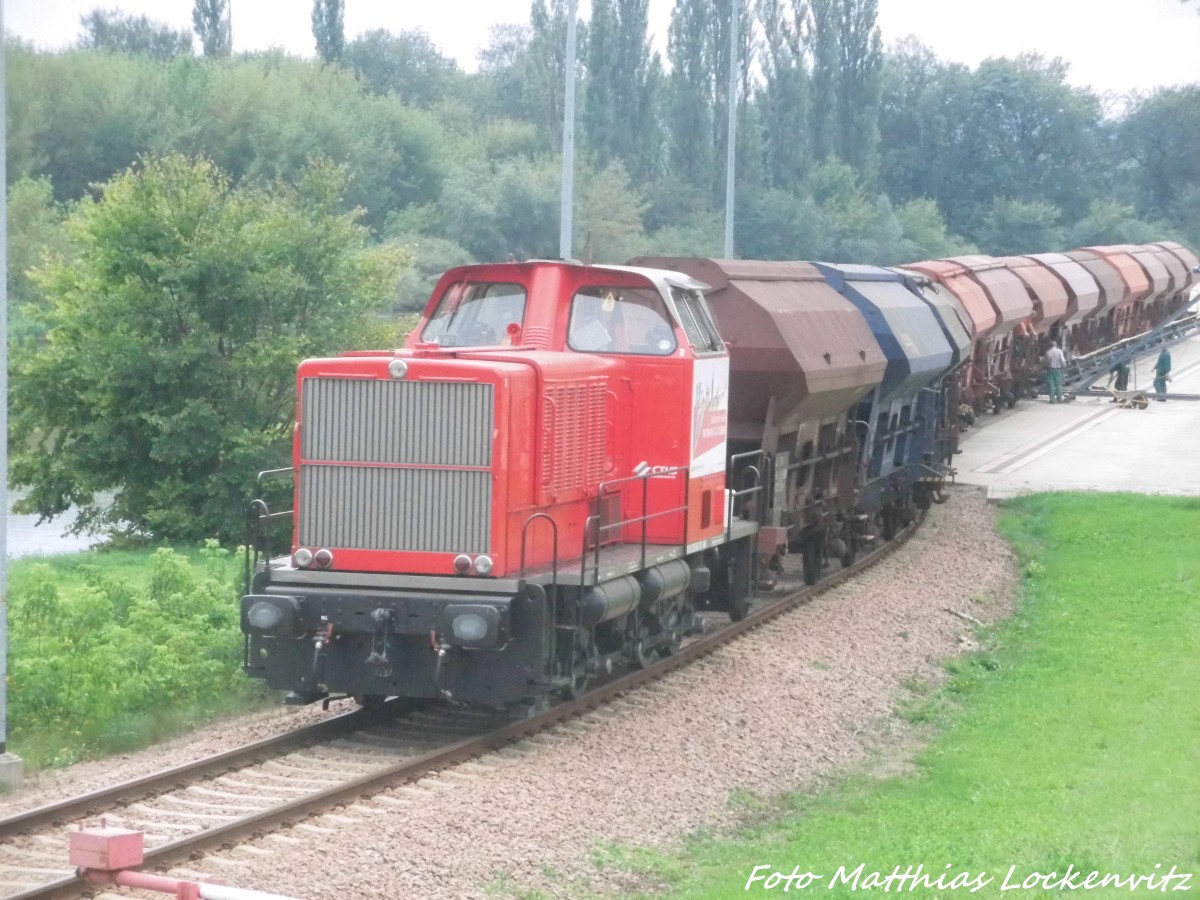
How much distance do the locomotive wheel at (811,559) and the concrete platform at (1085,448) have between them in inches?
315

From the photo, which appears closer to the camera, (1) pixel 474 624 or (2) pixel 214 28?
(1) pixel 474 624

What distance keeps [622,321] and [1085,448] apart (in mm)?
21445

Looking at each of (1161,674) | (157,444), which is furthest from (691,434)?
(157,444)

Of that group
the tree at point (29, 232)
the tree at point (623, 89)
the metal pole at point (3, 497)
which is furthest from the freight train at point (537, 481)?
the tree at point (623, 89)

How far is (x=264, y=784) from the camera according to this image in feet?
31.2

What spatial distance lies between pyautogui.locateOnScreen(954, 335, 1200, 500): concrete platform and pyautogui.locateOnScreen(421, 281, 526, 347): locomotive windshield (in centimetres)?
1539

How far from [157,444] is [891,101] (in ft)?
216

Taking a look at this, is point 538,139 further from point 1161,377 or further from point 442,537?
point 442,537

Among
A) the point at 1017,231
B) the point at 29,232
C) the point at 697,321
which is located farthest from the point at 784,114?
the point at 697,321

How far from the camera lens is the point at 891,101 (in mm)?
83562

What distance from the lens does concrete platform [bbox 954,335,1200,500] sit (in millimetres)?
26531

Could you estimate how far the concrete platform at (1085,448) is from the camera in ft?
87.0

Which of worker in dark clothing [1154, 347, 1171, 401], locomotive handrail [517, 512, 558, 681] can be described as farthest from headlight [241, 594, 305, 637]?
worker in dark clothing [1154, 347, 1171, 401]

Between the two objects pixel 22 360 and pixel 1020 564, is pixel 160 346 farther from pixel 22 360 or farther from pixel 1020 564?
pixel 1020 564
